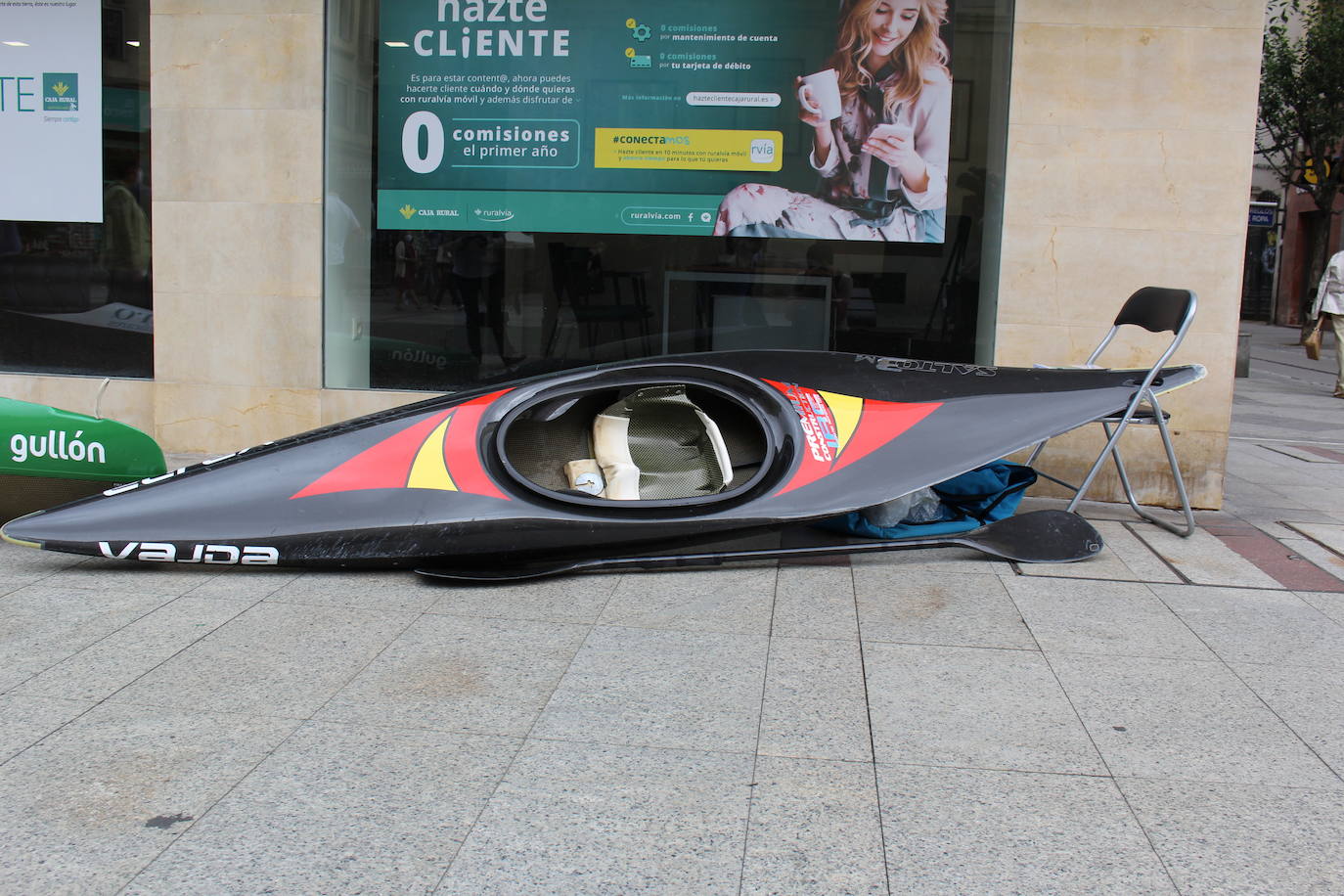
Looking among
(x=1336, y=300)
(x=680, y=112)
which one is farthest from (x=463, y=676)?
(x=1336, y=300)

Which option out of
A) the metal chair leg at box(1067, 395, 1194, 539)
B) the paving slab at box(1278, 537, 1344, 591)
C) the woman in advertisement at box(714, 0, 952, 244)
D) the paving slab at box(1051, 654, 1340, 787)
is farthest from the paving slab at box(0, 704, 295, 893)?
the woman in advertisement at box(714, 0, 952, 244)

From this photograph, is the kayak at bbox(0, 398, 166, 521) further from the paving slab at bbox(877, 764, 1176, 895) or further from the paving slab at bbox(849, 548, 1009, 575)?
the paving slab at bbox(877, 764, 1176, 895)

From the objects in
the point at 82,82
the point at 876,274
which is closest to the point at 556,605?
the point at 876,274

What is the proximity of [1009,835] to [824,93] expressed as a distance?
4.75m

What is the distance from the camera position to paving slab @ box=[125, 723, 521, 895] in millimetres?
2379

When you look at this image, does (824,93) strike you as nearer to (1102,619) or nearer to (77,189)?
(1102,619)

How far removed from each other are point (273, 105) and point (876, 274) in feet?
11.2

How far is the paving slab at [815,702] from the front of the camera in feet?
10.0

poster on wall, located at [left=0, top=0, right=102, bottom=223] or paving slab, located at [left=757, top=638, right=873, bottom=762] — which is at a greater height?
poster on wall, located at [left=0, top=0, right=102, bottom=223]

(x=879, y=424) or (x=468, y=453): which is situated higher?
(x=879, y=424)

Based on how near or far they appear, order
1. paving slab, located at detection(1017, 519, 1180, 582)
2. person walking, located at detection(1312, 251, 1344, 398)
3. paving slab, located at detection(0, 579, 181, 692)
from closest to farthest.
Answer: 1. paving slab, located at detection(0, 579, 181, 692)
2. paving slab, located at detection(1017, 519, 1180, 582)
3. person walking, located at detection(1312, 251, 1344, 398)

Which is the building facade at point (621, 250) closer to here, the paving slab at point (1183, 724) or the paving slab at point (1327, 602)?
the paving slab at point (1327, 602)

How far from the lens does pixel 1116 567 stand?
4945mm

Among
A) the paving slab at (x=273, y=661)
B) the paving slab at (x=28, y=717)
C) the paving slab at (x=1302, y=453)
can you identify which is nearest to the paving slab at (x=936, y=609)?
the paving slab at (x=273, y=661)
